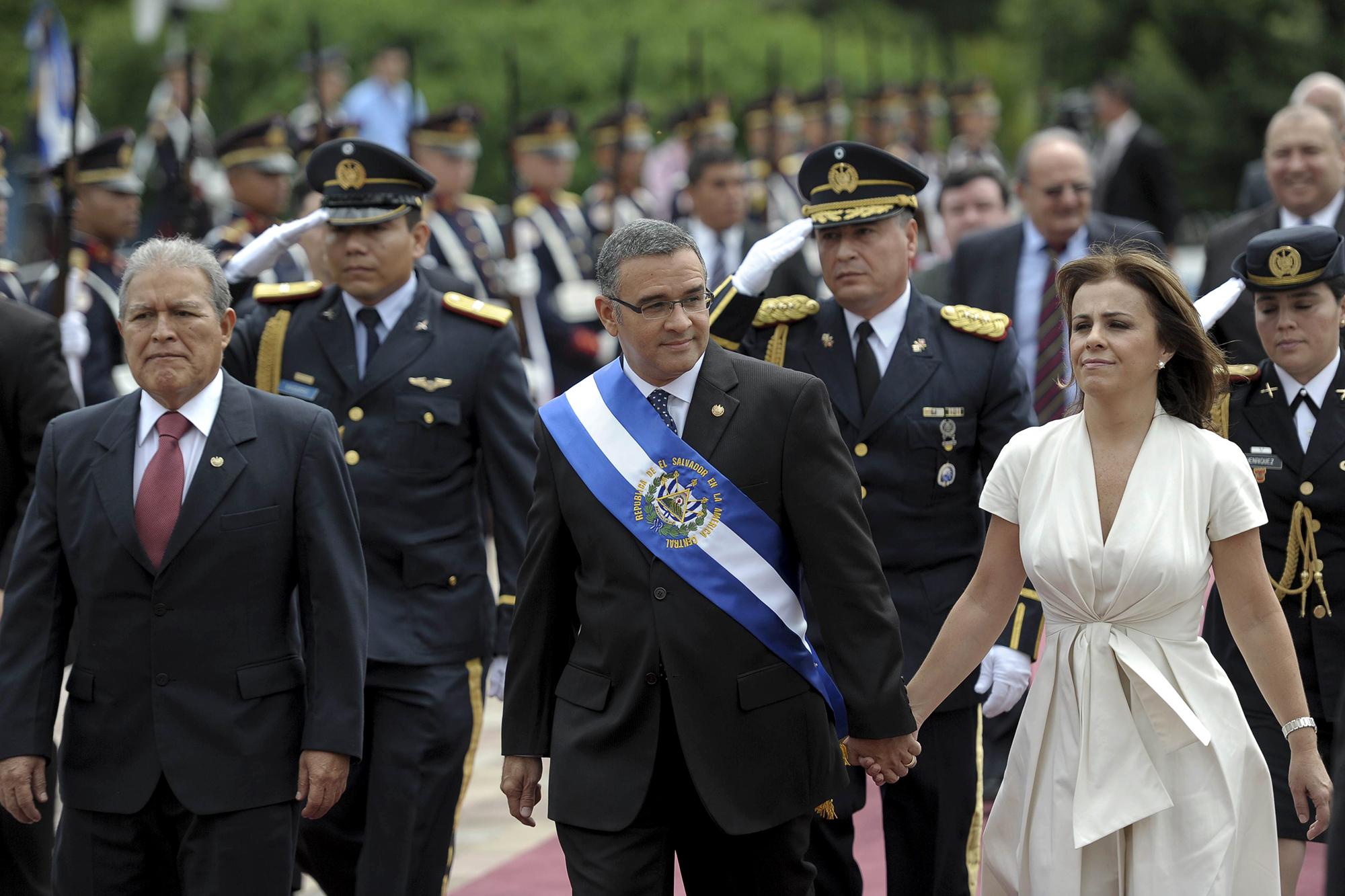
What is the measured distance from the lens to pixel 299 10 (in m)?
23.8

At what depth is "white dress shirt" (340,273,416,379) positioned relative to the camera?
598cm

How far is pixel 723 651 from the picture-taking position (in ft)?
14.2

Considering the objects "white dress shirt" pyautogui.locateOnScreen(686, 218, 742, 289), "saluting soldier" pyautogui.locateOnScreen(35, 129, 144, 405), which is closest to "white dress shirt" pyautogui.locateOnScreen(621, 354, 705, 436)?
"saluting soldier" pyautogui.locateOnScreen(35, 129, 144, 405)

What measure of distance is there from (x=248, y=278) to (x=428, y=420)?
1.12 meters

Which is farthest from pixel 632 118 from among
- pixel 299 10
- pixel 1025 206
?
pixel 299 10

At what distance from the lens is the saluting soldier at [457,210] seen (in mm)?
13055

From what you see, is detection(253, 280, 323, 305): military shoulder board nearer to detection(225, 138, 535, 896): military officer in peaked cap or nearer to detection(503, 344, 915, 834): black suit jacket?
detection(225, 138, 535, 896): military officer in peaked cap

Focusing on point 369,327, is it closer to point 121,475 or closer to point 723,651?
point 121,475

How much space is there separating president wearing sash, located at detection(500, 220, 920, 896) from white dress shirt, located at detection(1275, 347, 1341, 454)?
177 cm

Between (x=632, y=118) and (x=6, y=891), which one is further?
(x=632, y=118)

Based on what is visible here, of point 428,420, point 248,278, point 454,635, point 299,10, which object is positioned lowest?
point 454,635

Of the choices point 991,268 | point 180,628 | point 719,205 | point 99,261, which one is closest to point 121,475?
point 180,628

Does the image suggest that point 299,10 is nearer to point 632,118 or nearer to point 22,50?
point 22,50

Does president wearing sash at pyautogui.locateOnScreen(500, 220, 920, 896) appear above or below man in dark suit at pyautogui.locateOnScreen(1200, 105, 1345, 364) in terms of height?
below
